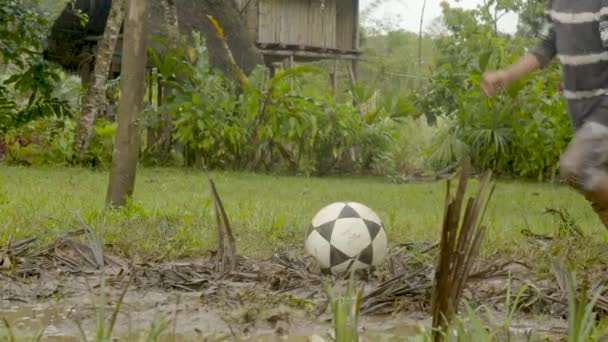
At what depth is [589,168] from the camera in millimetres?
3223

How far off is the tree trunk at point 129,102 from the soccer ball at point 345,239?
205cm

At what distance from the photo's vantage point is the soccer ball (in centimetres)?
479

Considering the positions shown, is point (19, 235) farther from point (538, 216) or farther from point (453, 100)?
point (453, 100)

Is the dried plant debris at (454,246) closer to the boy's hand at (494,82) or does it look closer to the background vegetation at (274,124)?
the boy's hand at (494,82)

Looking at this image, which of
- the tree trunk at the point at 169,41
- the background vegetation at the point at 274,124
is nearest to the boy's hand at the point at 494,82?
the background vegetation at the point at 274,124

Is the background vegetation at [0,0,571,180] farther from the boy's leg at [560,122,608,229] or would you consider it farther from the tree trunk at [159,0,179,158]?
the boy's leg at [560,122,608,229]

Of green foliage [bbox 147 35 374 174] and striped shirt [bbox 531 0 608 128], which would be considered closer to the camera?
striped shirt [bbox 531 0 608 128]

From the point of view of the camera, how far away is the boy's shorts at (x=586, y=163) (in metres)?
3.22

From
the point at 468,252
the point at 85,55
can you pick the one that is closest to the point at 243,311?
the point at 468,252

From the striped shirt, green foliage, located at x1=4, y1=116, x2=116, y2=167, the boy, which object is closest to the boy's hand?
the boy

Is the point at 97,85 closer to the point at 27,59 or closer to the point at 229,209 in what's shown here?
the point at 27,59

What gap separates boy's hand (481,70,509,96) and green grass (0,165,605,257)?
1.79 feet

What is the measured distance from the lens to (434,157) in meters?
15.5

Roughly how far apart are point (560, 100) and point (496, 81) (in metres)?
11.1
